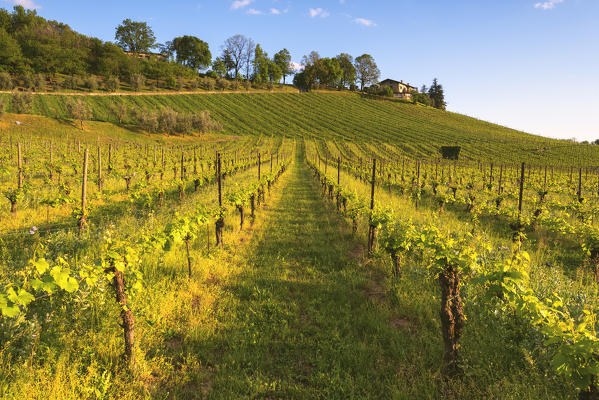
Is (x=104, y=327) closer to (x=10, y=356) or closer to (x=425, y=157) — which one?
Answer: (x=10, y=356)

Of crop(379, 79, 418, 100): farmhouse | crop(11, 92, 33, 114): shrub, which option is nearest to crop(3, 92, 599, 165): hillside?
crop(11, 92, 33, 114): shrub

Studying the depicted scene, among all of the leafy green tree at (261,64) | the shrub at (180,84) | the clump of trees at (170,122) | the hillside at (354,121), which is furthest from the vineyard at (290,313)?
the leafy green tree at (261,64)

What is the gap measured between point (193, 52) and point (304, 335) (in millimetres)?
124425

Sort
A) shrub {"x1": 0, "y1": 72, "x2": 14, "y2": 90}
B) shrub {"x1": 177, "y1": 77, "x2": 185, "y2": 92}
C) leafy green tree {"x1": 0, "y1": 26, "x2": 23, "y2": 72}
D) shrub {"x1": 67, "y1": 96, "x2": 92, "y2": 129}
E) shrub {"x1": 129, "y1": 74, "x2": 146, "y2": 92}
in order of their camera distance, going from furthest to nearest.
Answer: shrub {"x1": 177, "y1": 77, "x2": 185, "y2": 92} < shrub {"x1": 129, "y1": 74, "x2": 146, "y2": 92} < leafy green tree {"x1": 0, "y1": 26, "x2": 23, "y2": 72} < shrub {"x1": 0, "y1": 72, "x2": 14, "y2": 90} < shrub {"x1": 67, "y1": 96, "x2": 92, "y2": 129}

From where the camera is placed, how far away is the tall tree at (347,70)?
355 feet

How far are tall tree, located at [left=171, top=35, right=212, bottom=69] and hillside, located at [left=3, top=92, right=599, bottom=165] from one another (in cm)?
3496

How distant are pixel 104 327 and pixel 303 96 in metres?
95.1

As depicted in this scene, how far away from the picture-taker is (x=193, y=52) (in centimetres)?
10562

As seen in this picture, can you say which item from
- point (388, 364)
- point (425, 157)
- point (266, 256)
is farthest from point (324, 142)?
point (388, 364)

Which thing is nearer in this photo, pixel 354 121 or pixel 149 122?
pixel 149 122

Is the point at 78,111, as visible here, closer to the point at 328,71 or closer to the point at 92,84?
the point at 92,84

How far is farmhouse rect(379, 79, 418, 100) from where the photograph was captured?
349 ft

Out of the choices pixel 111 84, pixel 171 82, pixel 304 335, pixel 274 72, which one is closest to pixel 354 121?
pixel 274 72

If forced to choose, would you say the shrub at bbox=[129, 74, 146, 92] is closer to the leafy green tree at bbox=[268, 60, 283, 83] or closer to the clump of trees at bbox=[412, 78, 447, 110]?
the leafy green tree at bbox=[268, 60, 283, 83]
